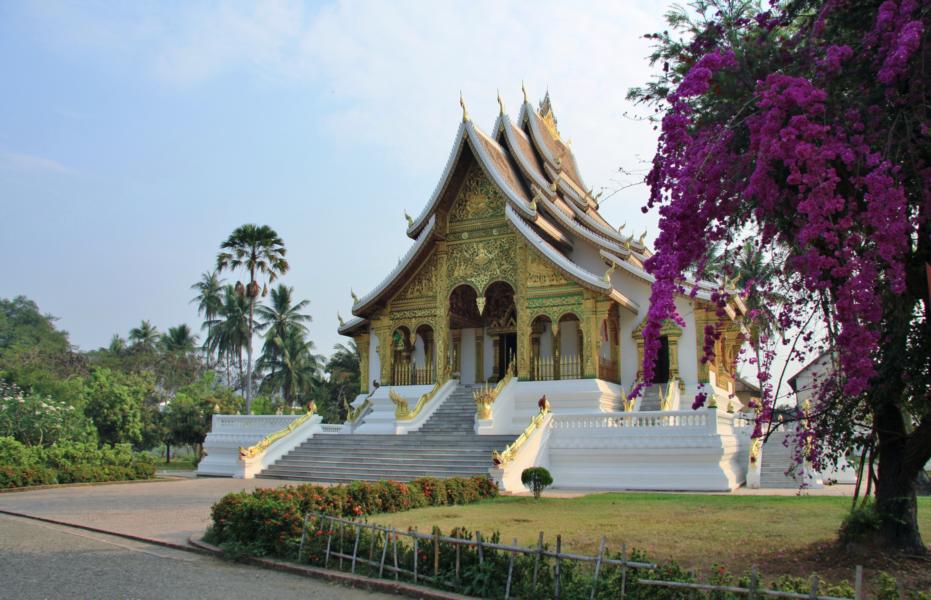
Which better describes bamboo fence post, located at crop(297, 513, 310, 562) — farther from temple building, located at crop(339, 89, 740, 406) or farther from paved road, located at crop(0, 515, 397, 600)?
temple building, located at crop(339, 89, 740, 406)

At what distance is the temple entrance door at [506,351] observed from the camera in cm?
2242

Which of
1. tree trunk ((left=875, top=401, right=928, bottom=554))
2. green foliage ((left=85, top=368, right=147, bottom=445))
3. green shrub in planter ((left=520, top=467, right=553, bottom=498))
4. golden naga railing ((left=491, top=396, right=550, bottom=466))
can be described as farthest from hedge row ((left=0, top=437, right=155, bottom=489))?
tree trunk ((left=875, top=401, right=928, bottom=554))

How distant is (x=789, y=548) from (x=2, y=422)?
826 inches

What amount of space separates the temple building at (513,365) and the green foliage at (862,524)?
804 centimetres

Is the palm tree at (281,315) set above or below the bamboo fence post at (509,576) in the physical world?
above

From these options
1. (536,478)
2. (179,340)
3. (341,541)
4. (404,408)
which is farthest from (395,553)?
(179,340)

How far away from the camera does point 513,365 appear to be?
2078 cm

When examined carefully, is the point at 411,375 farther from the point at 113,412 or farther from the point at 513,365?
the point at 113,412

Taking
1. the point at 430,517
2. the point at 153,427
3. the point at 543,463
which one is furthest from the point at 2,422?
the point at 430,517

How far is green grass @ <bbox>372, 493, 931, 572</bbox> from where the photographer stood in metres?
6.98

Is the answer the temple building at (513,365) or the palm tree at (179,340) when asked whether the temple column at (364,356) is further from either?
the palm tree at (179,340)

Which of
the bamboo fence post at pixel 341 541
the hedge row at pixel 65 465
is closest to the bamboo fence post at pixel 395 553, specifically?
the bamboo fence post at pixel 341 541

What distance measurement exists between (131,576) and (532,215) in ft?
50.7

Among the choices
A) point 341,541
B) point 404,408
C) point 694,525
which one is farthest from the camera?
point 404,408
